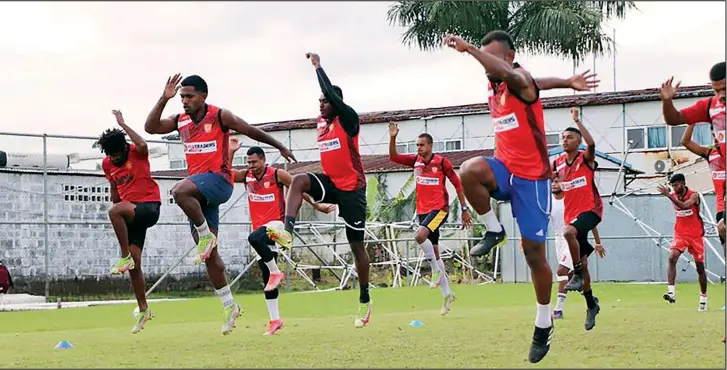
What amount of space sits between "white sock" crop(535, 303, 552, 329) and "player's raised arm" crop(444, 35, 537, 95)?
1747 mm

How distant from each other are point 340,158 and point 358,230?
2.98 feet

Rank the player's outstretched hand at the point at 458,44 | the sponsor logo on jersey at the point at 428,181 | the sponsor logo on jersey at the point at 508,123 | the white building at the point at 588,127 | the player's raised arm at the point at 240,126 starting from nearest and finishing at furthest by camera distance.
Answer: the player's outstretched hand at the point at 458,44, the sponsor logo on jersey at the point at 508,123, the player's raised arm at the point at 240,126, the sponsor logo on jersey at the point at 428,181, the white building at the point at 588,127

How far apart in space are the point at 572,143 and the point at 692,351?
17.0 ft

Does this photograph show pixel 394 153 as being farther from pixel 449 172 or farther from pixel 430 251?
pixel 430 251

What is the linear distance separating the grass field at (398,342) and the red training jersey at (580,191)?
1381 millimetres

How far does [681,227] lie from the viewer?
62.9 feet

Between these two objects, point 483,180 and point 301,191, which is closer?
point 483,180

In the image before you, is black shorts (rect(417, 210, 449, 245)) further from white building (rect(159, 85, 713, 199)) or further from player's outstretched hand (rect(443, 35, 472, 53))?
white building (rect(159, 85, 713, 199))

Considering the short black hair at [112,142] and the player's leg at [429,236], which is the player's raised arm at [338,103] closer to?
the short black hair at [112,142]

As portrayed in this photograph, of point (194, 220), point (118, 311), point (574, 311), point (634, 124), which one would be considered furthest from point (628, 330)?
point (634, 124)

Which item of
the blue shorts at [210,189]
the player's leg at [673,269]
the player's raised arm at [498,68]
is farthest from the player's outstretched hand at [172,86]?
the player's leg at [673,269]

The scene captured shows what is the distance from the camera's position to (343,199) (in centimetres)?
1333

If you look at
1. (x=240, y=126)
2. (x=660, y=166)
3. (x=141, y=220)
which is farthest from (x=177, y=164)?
(x=240, y=126)

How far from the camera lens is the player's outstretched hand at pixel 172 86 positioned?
1212cm
